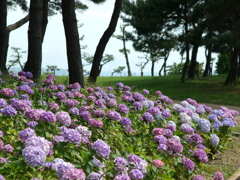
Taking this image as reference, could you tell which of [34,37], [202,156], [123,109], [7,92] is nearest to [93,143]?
[202,156]

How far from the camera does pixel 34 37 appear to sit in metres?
8.81

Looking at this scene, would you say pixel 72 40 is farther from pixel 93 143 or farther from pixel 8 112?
pixel 93 143

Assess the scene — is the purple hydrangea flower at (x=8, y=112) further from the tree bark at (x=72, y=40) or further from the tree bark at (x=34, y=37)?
the tree bark at (x=34, y=37)

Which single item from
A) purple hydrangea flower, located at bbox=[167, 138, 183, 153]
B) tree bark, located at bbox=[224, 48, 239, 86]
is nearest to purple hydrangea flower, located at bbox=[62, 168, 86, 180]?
purple hydrangea flower, located at bbox=[167, 138, 183, 153]

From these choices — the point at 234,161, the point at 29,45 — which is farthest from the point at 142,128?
the point at 29,45

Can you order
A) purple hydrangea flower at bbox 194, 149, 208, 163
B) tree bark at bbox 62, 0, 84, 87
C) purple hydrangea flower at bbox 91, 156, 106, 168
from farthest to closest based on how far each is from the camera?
1. tree bark at bbox 62, 0, 84, 87
2. purple hydrangea flower at bbox 194, 149, 208, 163
3. purple hydrangea flower at bbox 91, 156, 106, 168

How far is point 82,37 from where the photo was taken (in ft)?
95.0

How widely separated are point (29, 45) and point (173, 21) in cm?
1571

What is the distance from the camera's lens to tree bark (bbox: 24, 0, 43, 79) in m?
8.77

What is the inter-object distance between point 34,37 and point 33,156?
7183 millimetres

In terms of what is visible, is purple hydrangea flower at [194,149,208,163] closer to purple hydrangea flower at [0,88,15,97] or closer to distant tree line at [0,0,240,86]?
purple hydrangea flower at [0,88,15,97]

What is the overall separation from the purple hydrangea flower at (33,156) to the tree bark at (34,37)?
6.93 metres

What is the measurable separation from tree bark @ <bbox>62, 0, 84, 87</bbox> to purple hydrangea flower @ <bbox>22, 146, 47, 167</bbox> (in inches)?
257

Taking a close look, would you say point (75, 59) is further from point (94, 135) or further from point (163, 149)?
point (163, 149)
